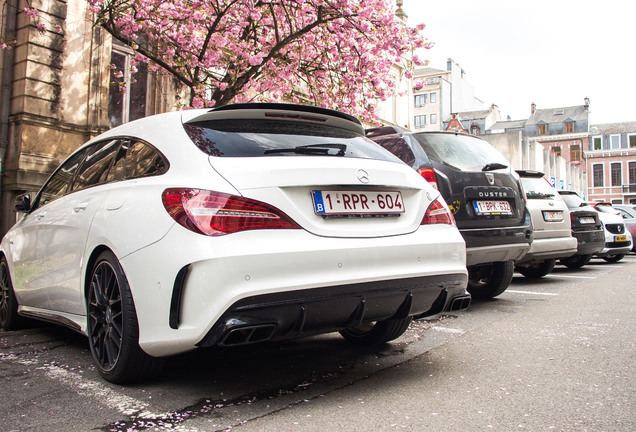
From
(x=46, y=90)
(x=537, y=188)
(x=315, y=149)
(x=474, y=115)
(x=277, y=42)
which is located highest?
(x=474, y=115)

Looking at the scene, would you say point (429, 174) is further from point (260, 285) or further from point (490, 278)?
point (260, 285)

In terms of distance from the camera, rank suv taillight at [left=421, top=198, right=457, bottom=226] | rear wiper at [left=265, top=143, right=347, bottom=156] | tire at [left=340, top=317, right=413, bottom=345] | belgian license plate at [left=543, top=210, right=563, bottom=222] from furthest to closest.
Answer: belgian license plate at [left=543, top=210, right=563, bottom=222], tire at [left=340, top=317, right=413, bottom=345], suv taillight at [left=421, top=198, right=457, bottom=226], rear wiper at [left=265, top=143, right=347, bottom=156]

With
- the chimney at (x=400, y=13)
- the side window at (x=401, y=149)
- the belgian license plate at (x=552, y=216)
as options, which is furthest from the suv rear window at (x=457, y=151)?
the chimney at (x=400, y=13)

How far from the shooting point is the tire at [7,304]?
201 inches

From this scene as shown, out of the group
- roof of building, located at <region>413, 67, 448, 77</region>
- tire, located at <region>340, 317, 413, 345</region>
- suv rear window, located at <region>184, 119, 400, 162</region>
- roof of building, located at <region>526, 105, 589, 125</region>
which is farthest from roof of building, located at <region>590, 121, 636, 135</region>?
suv rear window, located at <region>184, 119, 400, 162</region>

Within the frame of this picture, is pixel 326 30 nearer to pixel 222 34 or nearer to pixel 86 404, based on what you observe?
pixel 222 34

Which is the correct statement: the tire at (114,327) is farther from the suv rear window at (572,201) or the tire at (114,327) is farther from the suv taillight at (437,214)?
the suv rear window at (572,201)

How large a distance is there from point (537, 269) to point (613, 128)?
87.7 meters

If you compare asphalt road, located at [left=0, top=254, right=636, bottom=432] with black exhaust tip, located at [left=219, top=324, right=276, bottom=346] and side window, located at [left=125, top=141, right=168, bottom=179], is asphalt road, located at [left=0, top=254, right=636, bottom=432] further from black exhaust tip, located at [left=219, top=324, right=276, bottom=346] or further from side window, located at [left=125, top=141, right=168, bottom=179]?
side window, located at [left=125, top=141, right=168, bottom=179]

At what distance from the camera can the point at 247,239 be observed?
2.70 meters

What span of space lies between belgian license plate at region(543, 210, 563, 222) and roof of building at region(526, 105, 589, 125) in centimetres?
8782

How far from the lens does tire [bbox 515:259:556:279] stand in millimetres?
9234

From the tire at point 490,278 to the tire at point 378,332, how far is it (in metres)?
2.58

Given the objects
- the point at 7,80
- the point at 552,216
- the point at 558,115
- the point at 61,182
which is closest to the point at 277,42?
the point at 552,216
